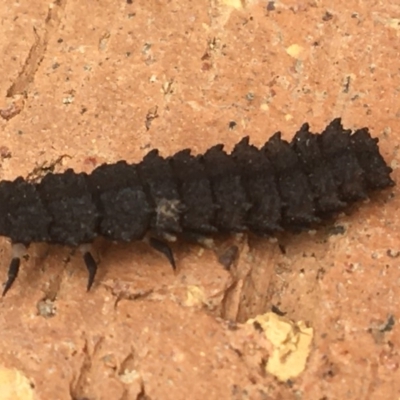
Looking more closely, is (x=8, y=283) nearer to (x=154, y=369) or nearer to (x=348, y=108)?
(x=154, y=369)

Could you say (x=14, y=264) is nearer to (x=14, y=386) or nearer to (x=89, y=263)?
(x=89, y=263)

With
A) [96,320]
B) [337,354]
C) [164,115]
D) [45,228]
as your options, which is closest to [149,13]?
[164,115]

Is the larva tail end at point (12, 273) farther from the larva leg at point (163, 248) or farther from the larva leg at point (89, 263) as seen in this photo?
the larva leg at point (163, 248)

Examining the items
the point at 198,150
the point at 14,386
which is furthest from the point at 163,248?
the point at 14,386

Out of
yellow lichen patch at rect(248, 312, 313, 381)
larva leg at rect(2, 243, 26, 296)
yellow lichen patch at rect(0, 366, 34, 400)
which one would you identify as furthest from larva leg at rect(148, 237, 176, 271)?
yellow lichen patch at rect(0, 366, 34, 400)

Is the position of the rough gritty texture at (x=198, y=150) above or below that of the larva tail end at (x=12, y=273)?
above

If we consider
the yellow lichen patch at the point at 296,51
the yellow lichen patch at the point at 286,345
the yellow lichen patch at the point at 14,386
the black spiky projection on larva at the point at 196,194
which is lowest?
the yellow lichen patch at the point at 14,386

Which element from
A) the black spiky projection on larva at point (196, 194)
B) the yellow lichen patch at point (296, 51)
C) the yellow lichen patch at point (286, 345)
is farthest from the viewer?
the yellow lichen patch at point (296, 51)

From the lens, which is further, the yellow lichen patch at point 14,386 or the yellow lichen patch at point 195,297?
the yellow lichen patch at point 195,297

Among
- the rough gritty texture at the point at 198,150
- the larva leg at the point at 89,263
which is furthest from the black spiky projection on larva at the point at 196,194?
the rough gritty texture at the point at 198,150

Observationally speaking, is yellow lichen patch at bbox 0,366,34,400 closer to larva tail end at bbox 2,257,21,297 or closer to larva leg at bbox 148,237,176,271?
larva tail end at bbox 2,257,21,297
